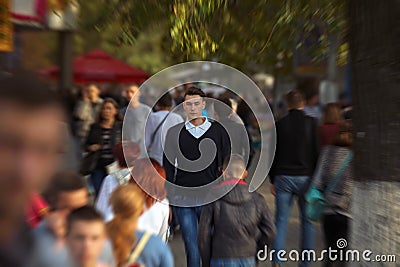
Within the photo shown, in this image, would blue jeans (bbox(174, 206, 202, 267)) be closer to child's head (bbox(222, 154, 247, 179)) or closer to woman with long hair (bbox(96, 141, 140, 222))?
woman with long hair (bbox(96, 141, 140, 222))

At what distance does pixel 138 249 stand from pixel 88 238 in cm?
137

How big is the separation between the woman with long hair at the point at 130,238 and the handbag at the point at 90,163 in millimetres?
4637

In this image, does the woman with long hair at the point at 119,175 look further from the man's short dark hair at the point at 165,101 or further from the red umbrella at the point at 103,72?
the red umbrella at the point at 103,72

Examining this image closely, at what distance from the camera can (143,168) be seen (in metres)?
5.43

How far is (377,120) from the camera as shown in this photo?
3.81 m

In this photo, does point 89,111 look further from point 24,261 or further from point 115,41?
point 24,261

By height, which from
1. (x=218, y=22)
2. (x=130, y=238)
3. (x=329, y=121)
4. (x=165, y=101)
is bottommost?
(x=130, y=238)

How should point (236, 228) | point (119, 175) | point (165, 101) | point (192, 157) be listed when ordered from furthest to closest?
point (165, 101) → point (192, 157) → point (119, 175) → point (236, 228)

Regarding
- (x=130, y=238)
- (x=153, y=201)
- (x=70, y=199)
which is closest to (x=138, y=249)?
(x=130, y=238)

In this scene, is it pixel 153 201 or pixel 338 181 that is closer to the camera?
pixel 153 201

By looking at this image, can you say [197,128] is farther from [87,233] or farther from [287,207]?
[87,233]

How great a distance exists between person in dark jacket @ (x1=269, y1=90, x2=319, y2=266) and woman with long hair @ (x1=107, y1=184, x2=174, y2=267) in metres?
3.05

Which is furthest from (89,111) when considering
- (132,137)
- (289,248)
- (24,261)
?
(24,261)

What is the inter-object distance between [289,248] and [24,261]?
660 centimetres
